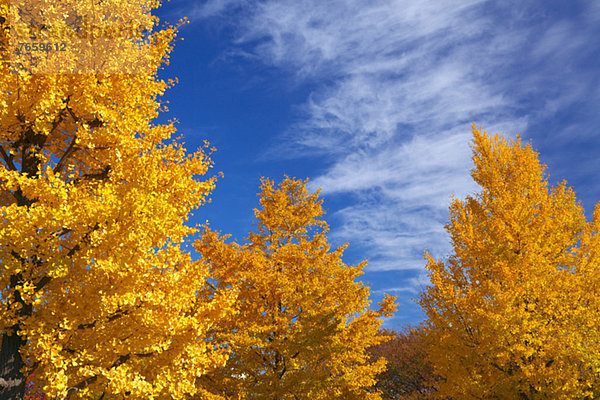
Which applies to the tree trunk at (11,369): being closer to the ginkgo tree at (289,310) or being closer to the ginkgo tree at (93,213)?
the ginkgo tree at (93,213)

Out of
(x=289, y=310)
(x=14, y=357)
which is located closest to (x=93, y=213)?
(x=14, y=357)

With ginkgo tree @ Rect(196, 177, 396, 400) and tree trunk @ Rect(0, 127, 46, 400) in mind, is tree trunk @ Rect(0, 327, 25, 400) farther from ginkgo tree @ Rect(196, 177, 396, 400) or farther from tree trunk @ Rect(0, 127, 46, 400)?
ginkgo tree @ Rect(196, 177, 396, 400)

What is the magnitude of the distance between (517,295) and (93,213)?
1133 cm

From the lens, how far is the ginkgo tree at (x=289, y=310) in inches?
531

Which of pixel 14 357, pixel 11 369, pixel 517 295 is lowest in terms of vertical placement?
pixel 11 369

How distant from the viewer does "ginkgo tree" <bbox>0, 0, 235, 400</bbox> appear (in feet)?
28.8

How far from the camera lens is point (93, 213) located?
28.6 feet

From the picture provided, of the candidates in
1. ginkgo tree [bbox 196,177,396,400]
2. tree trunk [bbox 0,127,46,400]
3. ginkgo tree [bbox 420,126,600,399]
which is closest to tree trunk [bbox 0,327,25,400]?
tree trunk [bbox 0,127,46,400]

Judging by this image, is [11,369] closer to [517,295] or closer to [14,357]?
[14,357]

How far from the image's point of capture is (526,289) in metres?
13.2

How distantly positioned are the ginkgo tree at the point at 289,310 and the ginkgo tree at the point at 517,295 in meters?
3.15

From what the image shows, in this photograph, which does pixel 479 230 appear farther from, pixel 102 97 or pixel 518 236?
pixel 102 97

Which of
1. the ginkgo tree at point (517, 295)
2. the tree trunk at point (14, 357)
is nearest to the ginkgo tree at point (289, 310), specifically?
the ginkgo tree at point (517, 295)

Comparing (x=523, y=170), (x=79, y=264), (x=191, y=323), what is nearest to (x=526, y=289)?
(x=523, y=170)
